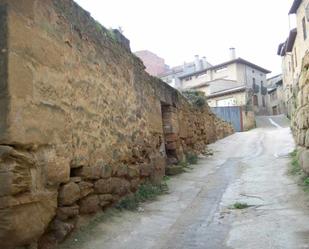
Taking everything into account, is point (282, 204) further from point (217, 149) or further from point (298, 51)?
point (298, 51)

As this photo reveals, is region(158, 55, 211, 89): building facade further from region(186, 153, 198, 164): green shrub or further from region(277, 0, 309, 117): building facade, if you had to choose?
region(186, 153, 198, 164): green shrub

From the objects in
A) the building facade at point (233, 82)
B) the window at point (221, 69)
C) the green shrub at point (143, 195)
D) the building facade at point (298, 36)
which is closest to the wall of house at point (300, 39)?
the building facade at point (298, 36)

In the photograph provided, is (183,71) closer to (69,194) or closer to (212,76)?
(212,76)

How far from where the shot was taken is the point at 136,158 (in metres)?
6.16

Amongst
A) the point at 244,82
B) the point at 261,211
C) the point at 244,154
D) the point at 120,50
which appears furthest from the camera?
the point at 244,82

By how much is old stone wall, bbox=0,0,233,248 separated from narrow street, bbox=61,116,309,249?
461mm

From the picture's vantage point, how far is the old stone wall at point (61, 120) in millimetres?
3160

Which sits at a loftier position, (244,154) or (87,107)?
(87,107)

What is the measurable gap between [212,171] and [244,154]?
3.35 meters

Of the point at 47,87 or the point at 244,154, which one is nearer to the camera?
the point at 47,87

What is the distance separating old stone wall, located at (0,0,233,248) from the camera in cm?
316

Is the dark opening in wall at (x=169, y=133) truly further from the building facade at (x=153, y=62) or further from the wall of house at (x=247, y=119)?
the building facade at (x=153, y=62)

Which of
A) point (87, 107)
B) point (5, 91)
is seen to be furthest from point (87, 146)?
point (5, 91)

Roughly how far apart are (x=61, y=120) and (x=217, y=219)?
232 centimetres
